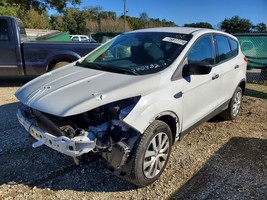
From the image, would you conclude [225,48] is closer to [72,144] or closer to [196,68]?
[196,68]

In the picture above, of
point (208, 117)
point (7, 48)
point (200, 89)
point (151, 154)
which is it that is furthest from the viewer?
point (7, 48)

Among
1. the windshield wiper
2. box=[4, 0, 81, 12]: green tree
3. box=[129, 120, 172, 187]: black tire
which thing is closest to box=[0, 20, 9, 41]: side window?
the windshield wiper

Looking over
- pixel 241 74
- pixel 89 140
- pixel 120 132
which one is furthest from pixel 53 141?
pixel 241 74

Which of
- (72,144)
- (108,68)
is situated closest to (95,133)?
(72,144)

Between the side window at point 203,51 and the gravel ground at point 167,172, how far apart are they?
134cm

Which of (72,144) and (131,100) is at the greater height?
(131,100)

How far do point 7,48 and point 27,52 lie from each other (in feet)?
1.68

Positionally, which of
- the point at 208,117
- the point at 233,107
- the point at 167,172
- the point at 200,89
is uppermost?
the point at 200,89

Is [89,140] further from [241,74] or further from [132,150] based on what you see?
[241,74]

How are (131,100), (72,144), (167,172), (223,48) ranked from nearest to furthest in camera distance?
(72,144) < (131,100) < (167,172) < (223,48)

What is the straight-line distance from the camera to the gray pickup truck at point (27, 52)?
7.35 m

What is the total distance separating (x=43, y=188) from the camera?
3139 mm

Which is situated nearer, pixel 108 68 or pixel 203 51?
pixel 108 68

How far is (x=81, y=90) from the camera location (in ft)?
9.78
